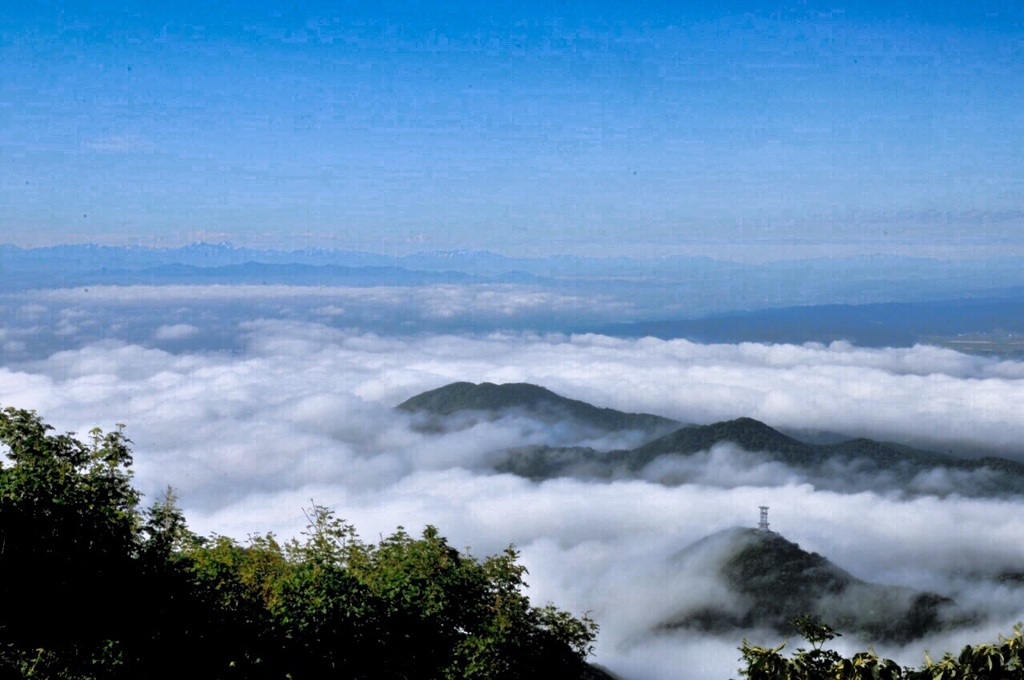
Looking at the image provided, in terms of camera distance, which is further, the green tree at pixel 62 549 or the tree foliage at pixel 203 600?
the tree foliage at pixel 203 600

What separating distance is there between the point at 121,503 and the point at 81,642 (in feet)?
14.8

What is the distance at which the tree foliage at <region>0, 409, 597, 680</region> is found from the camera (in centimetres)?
2638

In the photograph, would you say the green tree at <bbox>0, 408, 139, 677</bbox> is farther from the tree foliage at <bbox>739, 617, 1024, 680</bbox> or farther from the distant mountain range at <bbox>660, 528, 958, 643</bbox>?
the distant mountain range at <bbox>660, 528, 958, 643</bbox>

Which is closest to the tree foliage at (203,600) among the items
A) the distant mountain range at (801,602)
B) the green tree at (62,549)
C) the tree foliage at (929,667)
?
the green tree at (62,549)

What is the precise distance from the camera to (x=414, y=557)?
1505 inches

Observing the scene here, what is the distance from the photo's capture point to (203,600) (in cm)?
2973

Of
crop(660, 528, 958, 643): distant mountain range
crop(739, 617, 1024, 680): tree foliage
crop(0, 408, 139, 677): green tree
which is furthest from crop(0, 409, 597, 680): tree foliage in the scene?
crop(660, 528, 958, 643): distant mountain range

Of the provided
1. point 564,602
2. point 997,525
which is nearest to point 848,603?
point 564,602

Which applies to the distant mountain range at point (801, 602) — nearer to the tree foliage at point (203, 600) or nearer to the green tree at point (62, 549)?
the tree foliage at point (203, 600)

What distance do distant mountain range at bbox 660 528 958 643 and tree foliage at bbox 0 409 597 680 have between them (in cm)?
8254

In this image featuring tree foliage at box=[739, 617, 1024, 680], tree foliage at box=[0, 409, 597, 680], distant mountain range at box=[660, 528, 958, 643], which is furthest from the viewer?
distant mountain range at box=[660, 528, 958, 643]

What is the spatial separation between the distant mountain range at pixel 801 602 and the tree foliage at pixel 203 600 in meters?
82.5

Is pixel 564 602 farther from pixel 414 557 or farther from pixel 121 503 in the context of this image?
pixel 121 503

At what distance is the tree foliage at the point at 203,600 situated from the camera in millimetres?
26375
